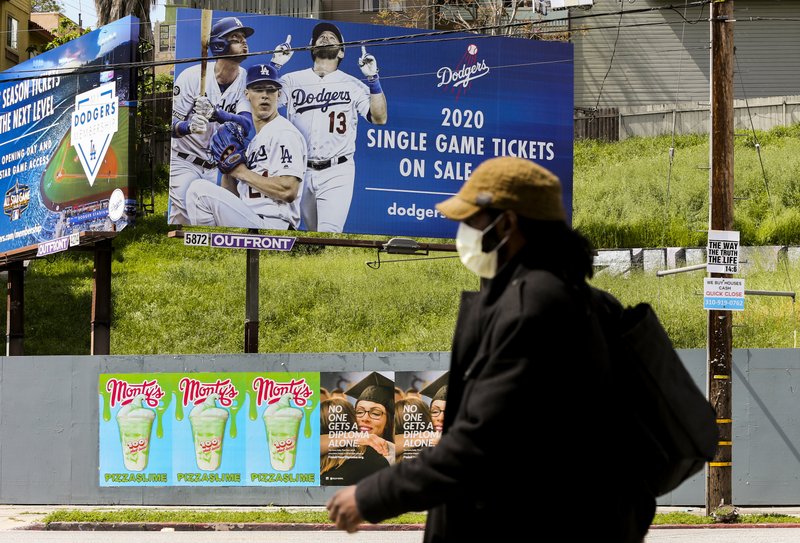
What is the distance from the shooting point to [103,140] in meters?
19.1

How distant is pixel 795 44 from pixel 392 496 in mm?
37403

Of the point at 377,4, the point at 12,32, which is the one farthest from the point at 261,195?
the point at 12,32

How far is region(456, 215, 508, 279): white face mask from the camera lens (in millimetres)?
3244

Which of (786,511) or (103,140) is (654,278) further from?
(103,140)

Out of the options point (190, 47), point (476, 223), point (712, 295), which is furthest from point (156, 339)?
point (476, 223)

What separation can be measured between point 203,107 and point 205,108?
38 millimetres

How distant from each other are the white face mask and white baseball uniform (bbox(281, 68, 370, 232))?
1527 cm

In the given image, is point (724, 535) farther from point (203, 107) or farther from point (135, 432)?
point (203, 107)

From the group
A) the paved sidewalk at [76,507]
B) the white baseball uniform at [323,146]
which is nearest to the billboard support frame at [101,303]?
the paved sidewalk at [76,507]

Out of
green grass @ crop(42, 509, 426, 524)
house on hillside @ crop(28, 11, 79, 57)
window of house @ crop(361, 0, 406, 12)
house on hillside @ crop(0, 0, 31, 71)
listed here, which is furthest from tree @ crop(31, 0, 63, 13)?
green grass @ crop(42, 509, 426, 524)

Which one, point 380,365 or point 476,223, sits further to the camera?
point 380,365

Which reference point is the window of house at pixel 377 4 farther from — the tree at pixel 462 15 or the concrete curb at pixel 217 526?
the concrete curb at pixel 217 526

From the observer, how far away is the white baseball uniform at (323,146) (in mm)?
18547

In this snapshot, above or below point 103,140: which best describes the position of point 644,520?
below
